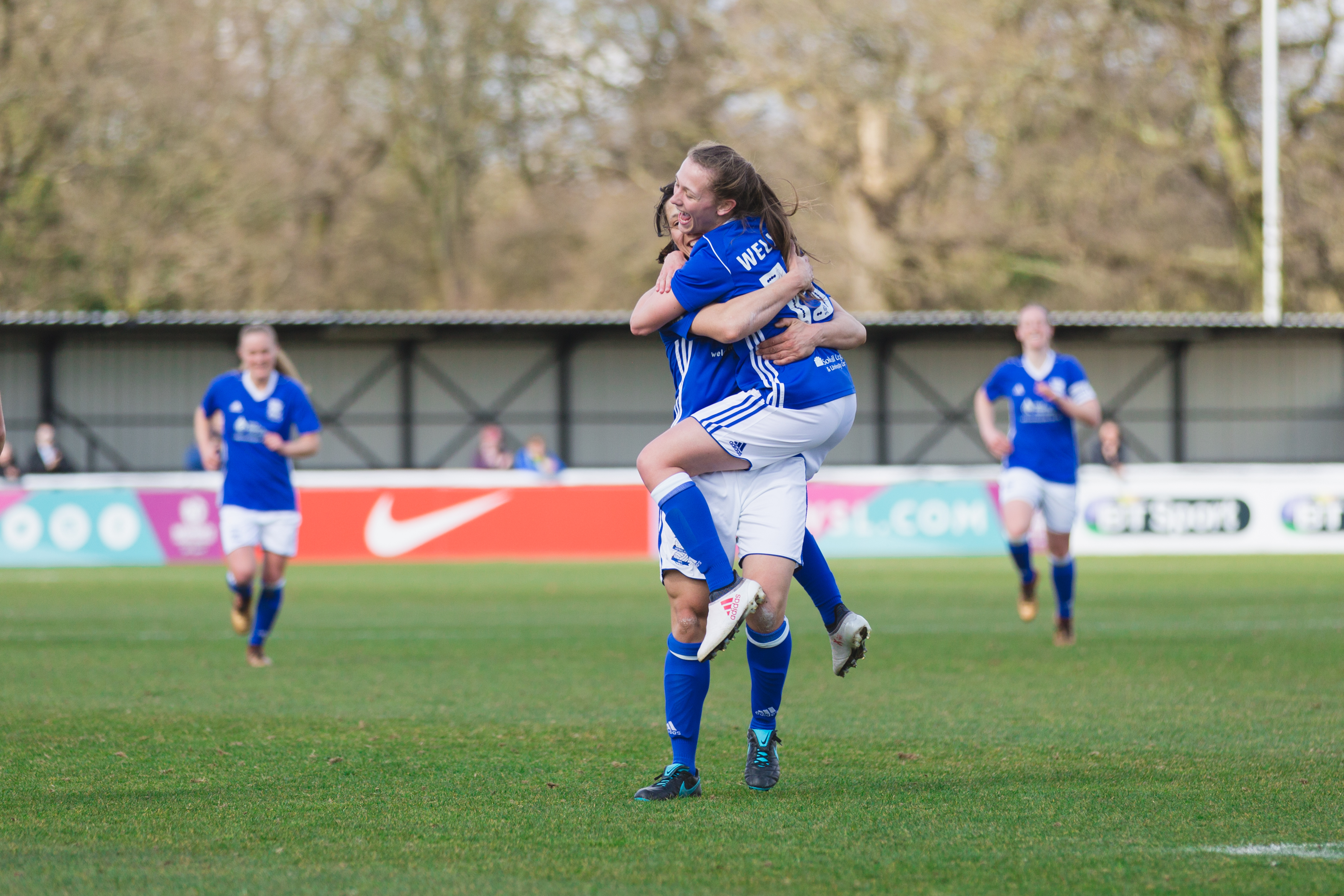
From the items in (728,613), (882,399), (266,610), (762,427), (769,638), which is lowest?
(266,610)

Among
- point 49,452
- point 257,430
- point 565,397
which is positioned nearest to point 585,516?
point 49,452

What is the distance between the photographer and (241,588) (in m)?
9.88

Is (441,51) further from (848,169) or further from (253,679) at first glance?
(253,679)

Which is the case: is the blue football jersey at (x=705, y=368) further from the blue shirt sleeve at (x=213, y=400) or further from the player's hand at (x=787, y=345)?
the blue shirt sleeve at (x=213, y=400)

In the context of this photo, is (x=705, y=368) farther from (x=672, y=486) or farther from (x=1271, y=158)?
(x=1271, y=158)

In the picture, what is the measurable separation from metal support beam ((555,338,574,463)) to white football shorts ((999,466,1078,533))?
1895 cm

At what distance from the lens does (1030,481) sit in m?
10.8

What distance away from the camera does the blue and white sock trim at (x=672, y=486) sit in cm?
483

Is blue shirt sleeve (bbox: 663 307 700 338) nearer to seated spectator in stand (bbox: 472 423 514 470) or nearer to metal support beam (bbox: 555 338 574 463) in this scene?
seated spectator in stand (bbox: 472 423 514 470)

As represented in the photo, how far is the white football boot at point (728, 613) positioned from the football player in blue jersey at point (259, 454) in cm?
522

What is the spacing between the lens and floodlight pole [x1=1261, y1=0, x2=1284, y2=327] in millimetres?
27406

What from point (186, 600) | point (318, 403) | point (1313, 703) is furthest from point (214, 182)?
point (1313, 703)

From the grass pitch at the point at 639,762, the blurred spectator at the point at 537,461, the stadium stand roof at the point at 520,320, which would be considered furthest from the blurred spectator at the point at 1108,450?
the blurred spectator at the point at 537,461

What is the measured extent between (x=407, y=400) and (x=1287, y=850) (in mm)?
25799
